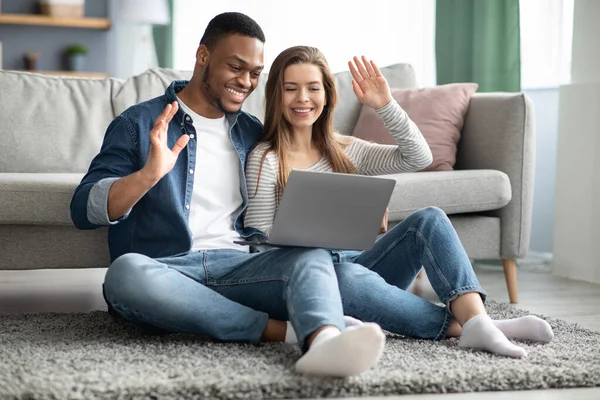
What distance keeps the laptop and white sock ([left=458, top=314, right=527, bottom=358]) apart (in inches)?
10.9

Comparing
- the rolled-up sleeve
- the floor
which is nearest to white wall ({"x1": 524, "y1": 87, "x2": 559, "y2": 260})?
the floor

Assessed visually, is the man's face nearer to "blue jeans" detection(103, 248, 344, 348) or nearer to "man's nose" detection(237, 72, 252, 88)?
"man's nose" detection(237, 72, 252, 88)

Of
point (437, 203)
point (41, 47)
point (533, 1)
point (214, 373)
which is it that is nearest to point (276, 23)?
point (533, 1)

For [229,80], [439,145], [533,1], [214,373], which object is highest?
[533,1]

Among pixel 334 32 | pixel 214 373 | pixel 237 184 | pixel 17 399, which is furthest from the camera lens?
pixel 334 32

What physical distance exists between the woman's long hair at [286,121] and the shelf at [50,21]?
410 centimetres

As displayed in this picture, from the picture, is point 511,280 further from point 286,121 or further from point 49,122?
point 49,122

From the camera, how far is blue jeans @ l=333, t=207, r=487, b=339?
195cm

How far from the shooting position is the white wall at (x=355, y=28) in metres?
4.51

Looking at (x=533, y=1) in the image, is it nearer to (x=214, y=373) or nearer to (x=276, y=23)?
(x=276, y=23)

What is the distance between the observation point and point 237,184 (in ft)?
7.07

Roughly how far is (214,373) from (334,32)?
3377 millimetres

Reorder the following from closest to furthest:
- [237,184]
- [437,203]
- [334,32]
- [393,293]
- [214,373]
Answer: [214,373]
[393,293]
[237,184]
[437,203]
[334,32]

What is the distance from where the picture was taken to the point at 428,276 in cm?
198
